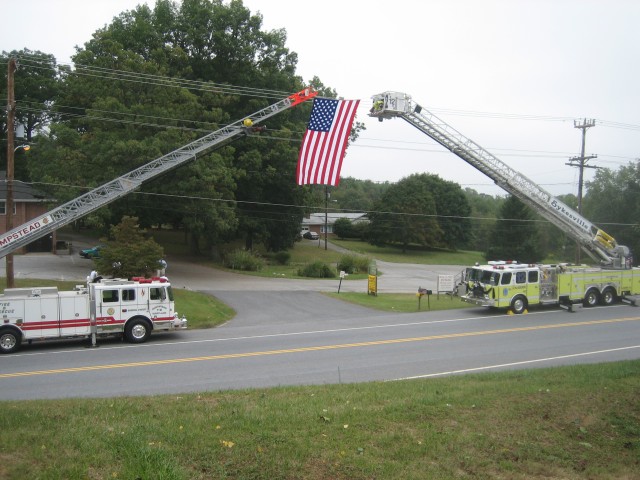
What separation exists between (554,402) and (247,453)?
5.28m

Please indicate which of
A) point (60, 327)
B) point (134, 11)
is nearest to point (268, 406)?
point (60, 327)

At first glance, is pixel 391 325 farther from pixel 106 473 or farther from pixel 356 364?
pixel 106 473

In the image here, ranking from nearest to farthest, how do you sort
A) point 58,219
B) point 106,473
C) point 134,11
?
point 106,473, point 58,219, point 134,11

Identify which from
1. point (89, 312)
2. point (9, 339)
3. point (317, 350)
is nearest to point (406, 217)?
point (317, 350)

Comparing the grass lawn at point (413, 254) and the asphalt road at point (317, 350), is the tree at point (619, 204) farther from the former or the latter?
the asphalt road at point (317, 350)

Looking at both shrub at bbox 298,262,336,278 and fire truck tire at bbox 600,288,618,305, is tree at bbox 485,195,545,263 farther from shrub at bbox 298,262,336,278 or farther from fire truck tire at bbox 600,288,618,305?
fire truck tire at bbox 600,288,618,305

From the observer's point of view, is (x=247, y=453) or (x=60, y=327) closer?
(x=247, y=453)

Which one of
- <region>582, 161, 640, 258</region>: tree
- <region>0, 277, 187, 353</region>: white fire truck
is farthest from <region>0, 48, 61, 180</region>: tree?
<region>582, 161, 640, 258</region>: tree

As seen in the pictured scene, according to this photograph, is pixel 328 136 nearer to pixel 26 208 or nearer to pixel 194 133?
pixel 194 133

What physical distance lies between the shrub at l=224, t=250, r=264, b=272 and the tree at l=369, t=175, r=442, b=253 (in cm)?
3699

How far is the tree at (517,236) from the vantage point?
6850 centimetres

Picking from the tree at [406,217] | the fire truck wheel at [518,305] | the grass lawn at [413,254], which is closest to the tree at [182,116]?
the fire truck wheel at [518,305]

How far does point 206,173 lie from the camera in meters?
35.5

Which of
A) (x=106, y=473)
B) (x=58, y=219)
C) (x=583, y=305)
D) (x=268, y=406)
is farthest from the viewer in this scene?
(x=583, y=305)
